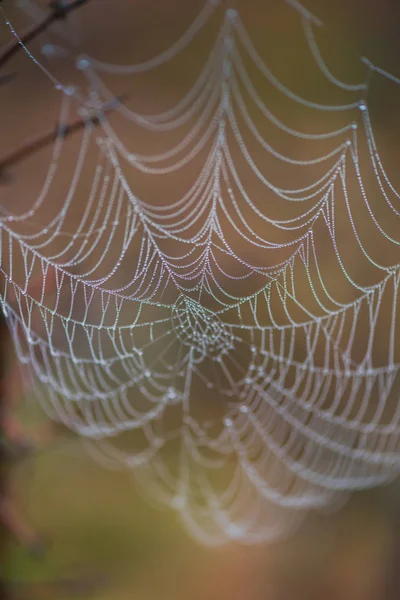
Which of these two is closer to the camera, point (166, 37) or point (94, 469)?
point (166, 37)

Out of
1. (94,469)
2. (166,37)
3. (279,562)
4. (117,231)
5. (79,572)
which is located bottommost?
(279,562)

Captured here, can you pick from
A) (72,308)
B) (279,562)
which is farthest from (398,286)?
(279,562)

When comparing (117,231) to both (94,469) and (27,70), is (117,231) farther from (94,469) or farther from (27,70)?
(94,469)

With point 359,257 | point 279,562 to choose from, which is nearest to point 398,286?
point 359,257

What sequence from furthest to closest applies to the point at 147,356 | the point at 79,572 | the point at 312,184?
the point at 79,572, the point at 147,356, the point at 312,184

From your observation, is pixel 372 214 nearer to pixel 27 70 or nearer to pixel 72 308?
pixel 72 308

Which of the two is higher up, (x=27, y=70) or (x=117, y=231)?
(x=27, y=70)

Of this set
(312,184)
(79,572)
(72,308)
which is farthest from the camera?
(79,572)
